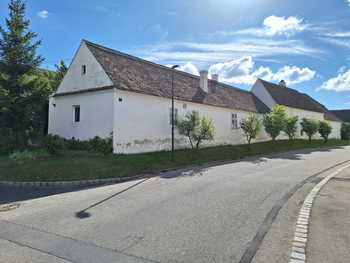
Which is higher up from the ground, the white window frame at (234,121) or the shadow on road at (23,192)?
the white window frame at (234,121)

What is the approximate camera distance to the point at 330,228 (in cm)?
566

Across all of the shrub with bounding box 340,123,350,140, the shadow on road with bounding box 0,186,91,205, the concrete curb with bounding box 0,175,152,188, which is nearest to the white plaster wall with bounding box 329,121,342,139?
the shrub with bounding box 340,123,350,140

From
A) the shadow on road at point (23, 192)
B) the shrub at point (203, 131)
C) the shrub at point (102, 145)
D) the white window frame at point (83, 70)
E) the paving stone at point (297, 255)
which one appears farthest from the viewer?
the shrub at point (203, 131)

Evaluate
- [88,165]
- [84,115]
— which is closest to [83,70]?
[84,115]

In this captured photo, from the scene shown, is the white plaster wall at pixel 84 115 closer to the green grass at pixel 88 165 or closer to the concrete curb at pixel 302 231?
the green grass at pixel 88 165

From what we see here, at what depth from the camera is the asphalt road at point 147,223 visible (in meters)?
4.62

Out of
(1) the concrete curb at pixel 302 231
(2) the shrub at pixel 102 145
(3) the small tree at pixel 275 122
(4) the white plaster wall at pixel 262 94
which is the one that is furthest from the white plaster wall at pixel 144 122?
(4) the white plaster wall at pixel 262 94

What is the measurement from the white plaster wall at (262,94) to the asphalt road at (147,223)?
26688mm

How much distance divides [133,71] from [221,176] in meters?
11.8

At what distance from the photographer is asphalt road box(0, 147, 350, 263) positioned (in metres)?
4.62

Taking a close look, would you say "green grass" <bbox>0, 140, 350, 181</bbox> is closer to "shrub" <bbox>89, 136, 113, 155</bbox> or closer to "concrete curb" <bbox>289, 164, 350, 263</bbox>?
"shrub" <bbox>89, 136, 113, 155</bbox>

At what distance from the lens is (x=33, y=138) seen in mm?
20859

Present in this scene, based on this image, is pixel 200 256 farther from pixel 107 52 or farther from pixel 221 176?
pixel 107 52

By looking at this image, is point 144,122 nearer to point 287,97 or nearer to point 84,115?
point 84,115
